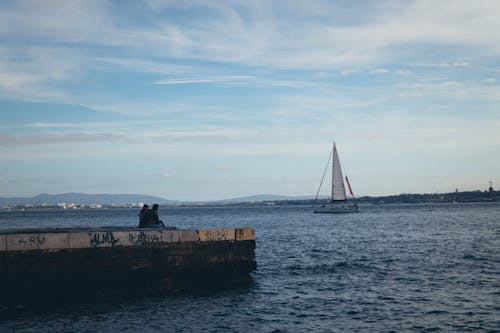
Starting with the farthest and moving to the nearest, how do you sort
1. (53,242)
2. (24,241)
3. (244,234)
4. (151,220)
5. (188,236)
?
(151,220) < (244,234) < (188,236) < (53,242) < (24,241)

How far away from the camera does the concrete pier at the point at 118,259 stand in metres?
20.3

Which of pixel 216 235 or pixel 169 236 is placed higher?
pixel 169 236

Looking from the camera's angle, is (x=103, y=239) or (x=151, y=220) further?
(x=151, y=220)

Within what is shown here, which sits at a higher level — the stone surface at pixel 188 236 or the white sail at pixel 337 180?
the white sail at pixel 337 180

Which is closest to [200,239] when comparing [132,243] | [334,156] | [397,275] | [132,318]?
[132,243]

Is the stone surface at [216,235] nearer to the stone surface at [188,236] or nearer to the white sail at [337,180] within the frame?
the stone surface at [188,236]

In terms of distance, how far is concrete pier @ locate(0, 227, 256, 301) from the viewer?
2027 centimetres

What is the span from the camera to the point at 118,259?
73.2 feet

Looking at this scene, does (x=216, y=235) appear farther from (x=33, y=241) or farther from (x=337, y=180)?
(x=337, y=180)

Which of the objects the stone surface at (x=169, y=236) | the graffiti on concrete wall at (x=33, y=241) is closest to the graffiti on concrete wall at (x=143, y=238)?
the stone surface at (x=169, y=236)

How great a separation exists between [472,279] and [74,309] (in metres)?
20.1

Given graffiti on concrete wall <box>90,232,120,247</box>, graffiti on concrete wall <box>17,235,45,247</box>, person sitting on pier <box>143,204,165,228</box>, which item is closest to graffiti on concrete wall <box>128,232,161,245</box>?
graffiti on concrete wall <box>90,232,120,247</box>

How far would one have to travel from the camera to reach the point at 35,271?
67.2ft

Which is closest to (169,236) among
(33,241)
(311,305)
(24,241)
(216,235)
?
(216,235)
